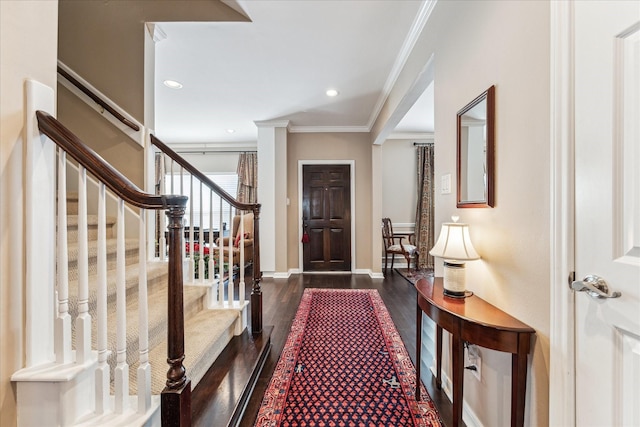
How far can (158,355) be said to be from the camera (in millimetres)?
1413

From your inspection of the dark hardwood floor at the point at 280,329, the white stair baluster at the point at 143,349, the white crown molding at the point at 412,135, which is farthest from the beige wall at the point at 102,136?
the white crown molding at the point at 412,135

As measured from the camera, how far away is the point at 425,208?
5.24 metres

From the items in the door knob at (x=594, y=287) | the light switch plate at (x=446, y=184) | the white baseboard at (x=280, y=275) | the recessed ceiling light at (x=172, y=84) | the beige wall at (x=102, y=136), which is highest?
the recessed ceiling light at (x=172, y=84)

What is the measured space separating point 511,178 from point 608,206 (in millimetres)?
358

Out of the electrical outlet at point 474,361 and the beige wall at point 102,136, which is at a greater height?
the beige wall at point 102,136

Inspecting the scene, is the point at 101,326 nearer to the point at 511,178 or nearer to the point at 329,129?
the point at 511,178

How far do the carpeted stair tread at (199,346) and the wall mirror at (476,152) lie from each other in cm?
166

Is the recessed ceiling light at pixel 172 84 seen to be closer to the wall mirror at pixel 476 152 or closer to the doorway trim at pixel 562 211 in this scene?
the wall mirror at pixel 476 152

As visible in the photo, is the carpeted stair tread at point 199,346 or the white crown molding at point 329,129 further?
the white crown molding at point 329,129

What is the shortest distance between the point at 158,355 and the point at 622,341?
1856mm

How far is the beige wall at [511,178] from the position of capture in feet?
3.04

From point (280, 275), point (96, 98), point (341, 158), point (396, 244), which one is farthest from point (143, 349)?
point (396, 244)

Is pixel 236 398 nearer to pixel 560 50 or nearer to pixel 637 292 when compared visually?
pixel 637 292

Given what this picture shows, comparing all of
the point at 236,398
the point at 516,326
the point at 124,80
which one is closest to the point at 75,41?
the point at 124,80
